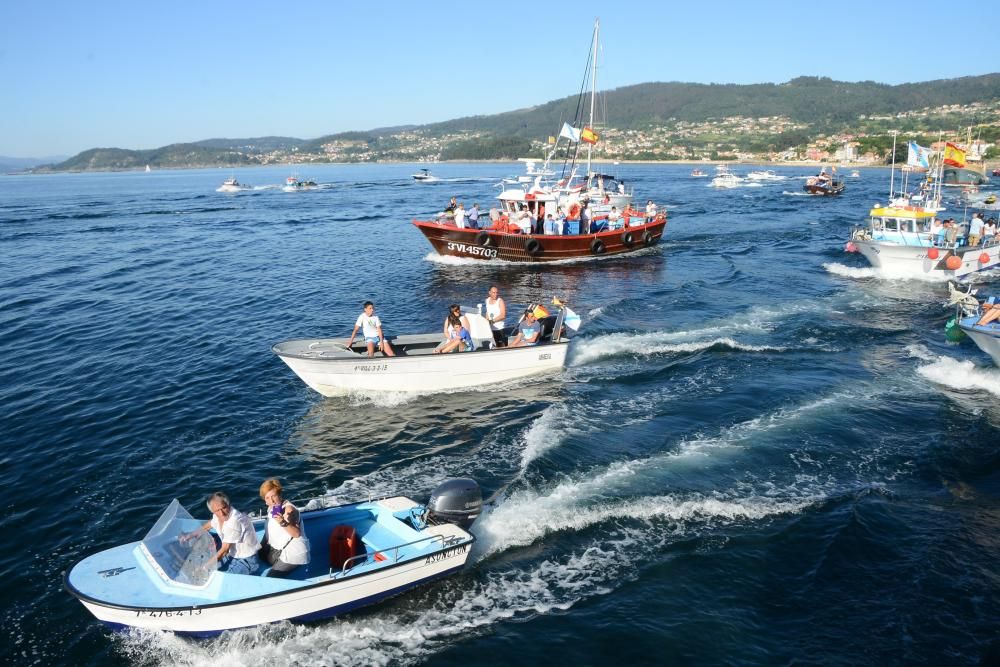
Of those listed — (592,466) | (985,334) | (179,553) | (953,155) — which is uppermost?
(953,155)

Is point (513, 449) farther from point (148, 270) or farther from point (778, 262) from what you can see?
point (148, 270)

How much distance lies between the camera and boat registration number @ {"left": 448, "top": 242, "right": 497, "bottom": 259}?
34531 millimetres

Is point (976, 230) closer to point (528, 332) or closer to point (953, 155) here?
point (953, 155)

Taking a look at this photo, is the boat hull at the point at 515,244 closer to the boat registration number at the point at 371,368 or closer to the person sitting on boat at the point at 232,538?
the boat registration number at the point at 371,368

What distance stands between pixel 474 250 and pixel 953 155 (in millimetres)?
22485

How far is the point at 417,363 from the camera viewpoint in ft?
52.9

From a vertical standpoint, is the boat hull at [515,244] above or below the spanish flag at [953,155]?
below

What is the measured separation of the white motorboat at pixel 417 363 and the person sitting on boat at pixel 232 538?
A: 23.9ft

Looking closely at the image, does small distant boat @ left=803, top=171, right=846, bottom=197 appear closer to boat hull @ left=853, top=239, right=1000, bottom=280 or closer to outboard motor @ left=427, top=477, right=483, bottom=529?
boat hull @ left=853, top=239, right=1000, bottom=280

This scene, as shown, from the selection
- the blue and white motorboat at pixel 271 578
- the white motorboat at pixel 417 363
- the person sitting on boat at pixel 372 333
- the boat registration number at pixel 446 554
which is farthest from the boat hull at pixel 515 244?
the boat registration number at pixel 446 554

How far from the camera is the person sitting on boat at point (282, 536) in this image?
8516 millimetres

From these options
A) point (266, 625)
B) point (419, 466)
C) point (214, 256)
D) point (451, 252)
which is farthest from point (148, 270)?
point (266, 625)

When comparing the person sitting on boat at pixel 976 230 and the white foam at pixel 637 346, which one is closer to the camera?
the white foam at pixel 637 346

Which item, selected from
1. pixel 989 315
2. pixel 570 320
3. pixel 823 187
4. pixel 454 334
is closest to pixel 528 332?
pixel 570 320
